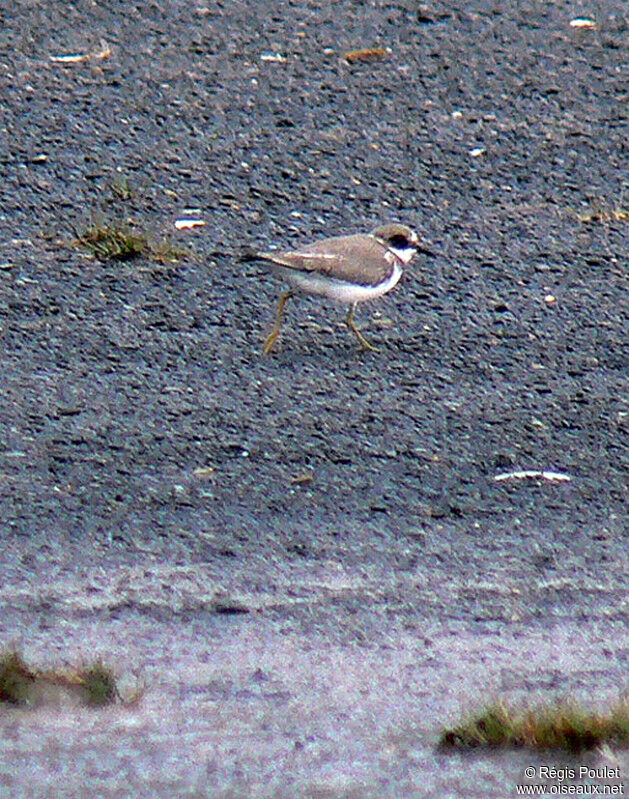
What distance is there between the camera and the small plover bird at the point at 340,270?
642 centimetres

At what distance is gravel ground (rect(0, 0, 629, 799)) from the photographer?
4.09 meters

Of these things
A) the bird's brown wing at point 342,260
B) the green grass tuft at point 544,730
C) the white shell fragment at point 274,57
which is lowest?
the white shell fragment at point 274,57

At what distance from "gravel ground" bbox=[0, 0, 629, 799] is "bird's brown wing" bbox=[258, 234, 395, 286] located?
13.2 inches

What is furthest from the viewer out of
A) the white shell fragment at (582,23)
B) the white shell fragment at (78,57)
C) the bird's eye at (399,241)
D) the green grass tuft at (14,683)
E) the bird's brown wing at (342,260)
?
the white shell fragment at (582,23)

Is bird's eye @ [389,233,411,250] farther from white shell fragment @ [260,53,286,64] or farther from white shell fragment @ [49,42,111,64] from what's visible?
white shell fragment @ [49,42,111,64]

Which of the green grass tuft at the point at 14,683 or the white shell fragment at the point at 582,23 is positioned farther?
the white shell fragment at the point at 582,23

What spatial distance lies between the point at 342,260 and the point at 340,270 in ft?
0.19

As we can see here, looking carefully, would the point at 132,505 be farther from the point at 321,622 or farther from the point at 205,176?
the point at 205,176

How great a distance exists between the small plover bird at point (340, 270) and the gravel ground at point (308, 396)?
0.69 feet

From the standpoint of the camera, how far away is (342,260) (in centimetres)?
646

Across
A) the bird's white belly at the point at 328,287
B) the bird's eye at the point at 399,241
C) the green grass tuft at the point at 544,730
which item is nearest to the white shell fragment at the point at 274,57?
the bird's eye at the point at 399,241

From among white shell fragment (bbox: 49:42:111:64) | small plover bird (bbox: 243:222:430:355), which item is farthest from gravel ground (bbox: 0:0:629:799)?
small plover bird (bbox: 243:222:430:355)
